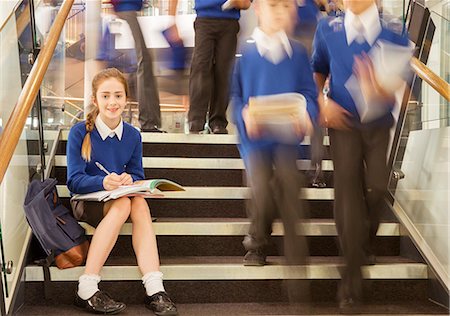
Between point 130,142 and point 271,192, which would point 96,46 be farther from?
point 271,192

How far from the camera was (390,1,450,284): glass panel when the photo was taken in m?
3.36

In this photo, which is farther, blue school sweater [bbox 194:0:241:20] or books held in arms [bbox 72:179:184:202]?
blue school sweater [bbox 194:0:241:20]

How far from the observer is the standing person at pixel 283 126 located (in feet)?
7.61

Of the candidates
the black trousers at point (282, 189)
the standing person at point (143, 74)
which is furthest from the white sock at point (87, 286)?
the standing person at point (143, 74)

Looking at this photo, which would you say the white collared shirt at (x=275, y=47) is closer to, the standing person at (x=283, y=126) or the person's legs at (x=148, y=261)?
the standing person at (x=283, y=126)

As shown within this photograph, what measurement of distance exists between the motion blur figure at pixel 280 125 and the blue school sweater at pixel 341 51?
0.30 ft

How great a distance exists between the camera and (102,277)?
10.3ft

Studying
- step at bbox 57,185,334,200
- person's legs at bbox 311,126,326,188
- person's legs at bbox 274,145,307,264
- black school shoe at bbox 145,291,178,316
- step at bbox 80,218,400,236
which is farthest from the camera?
step at bbox 57,185,334,200

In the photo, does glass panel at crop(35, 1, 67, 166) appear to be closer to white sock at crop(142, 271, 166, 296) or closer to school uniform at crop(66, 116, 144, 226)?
school uniform at crop(66, 116, 144, 226)

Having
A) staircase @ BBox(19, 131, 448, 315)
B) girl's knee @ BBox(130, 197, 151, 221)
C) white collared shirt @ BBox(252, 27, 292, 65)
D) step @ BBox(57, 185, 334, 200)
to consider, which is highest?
white collared shirt @ BBox(252, 27, 292, 65)

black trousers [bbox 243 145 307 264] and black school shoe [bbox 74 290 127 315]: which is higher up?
black trousers [bbox 243 145 307 264]

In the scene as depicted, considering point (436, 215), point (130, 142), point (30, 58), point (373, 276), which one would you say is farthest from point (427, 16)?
point (30, 58)

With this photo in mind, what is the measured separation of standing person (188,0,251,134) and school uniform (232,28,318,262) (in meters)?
1.96

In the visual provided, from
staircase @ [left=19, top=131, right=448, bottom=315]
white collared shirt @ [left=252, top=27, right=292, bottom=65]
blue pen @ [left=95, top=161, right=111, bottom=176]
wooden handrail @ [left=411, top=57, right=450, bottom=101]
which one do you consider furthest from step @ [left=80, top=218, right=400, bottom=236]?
white collared shirt @ [left=252, top=27, right=292, bottom=65]
